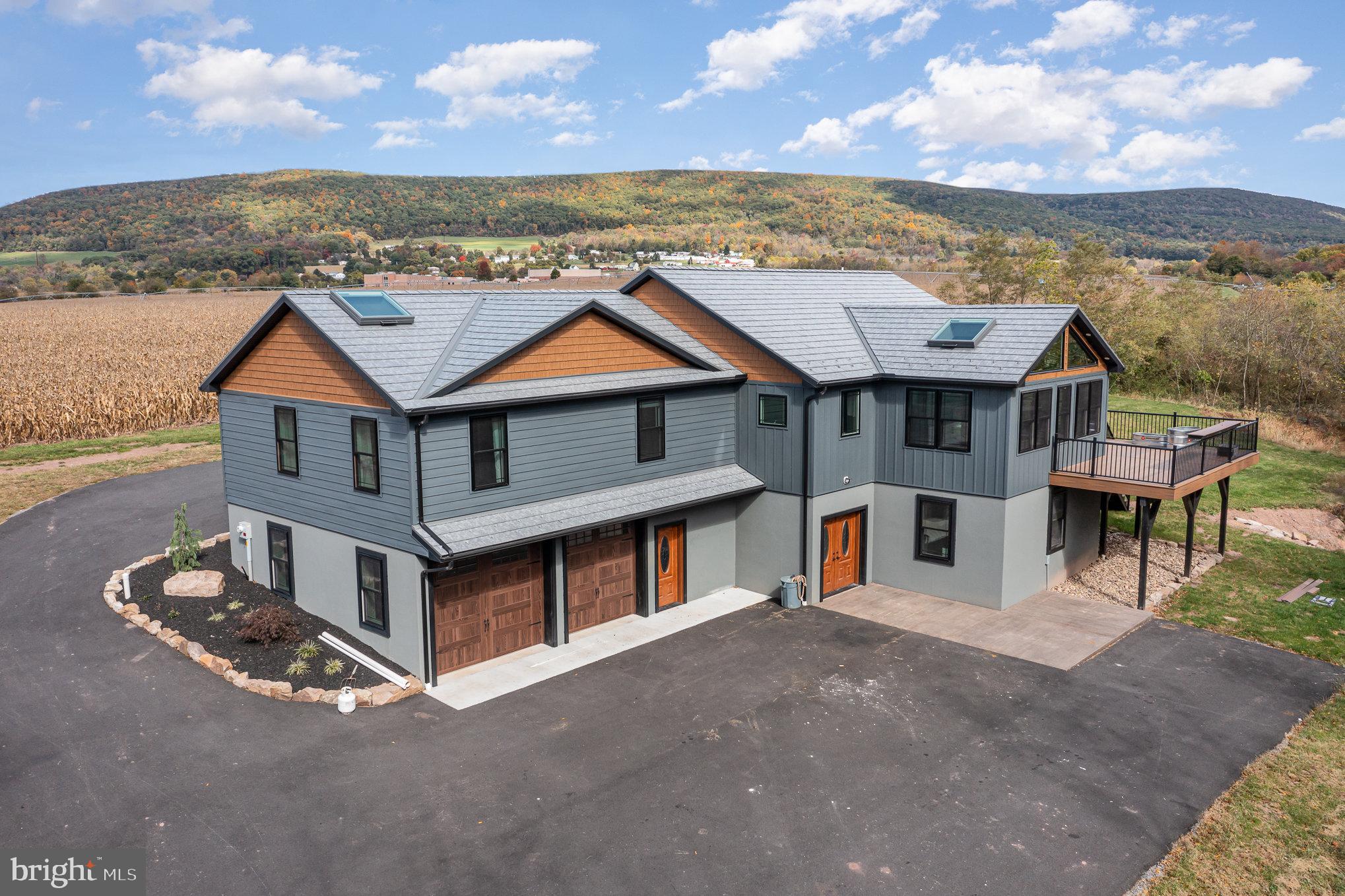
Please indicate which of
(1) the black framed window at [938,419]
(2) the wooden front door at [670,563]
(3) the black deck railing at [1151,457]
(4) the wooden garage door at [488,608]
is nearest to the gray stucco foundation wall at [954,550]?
(1) the black framed window at [938,419]

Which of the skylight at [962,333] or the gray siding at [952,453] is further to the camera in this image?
the skylight at [962,333]

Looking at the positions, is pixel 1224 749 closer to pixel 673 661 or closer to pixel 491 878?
pixel 673 661

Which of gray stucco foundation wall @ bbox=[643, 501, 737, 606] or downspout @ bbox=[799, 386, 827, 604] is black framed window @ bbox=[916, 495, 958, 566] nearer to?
downspout @ bbox=[799, 386, 827, 604]

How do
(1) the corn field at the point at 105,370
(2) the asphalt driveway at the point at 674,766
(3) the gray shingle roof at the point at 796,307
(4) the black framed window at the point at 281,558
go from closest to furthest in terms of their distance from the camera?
(2) the asphalt driveway at the point at 674,766, (4) the black framed window at the point at 281,558, (3) the gray shingle roof at the point at 796,307, (1) the corn field at the point at 105,370

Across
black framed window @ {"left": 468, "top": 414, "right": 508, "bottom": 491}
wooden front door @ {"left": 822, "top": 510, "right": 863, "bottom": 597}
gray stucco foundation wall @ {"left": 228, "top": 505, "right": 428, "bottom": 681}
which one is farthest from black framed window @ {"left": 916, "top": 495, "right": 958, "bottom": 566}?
gray stucco foundation wall @ {"left": 228, "top": 505, "right": 428, "bottom": 681}

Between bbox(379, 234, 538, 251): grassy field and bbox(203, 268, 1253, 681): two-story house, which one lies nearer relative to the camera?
bbox(203, 268, 1253, 681): two-story house
